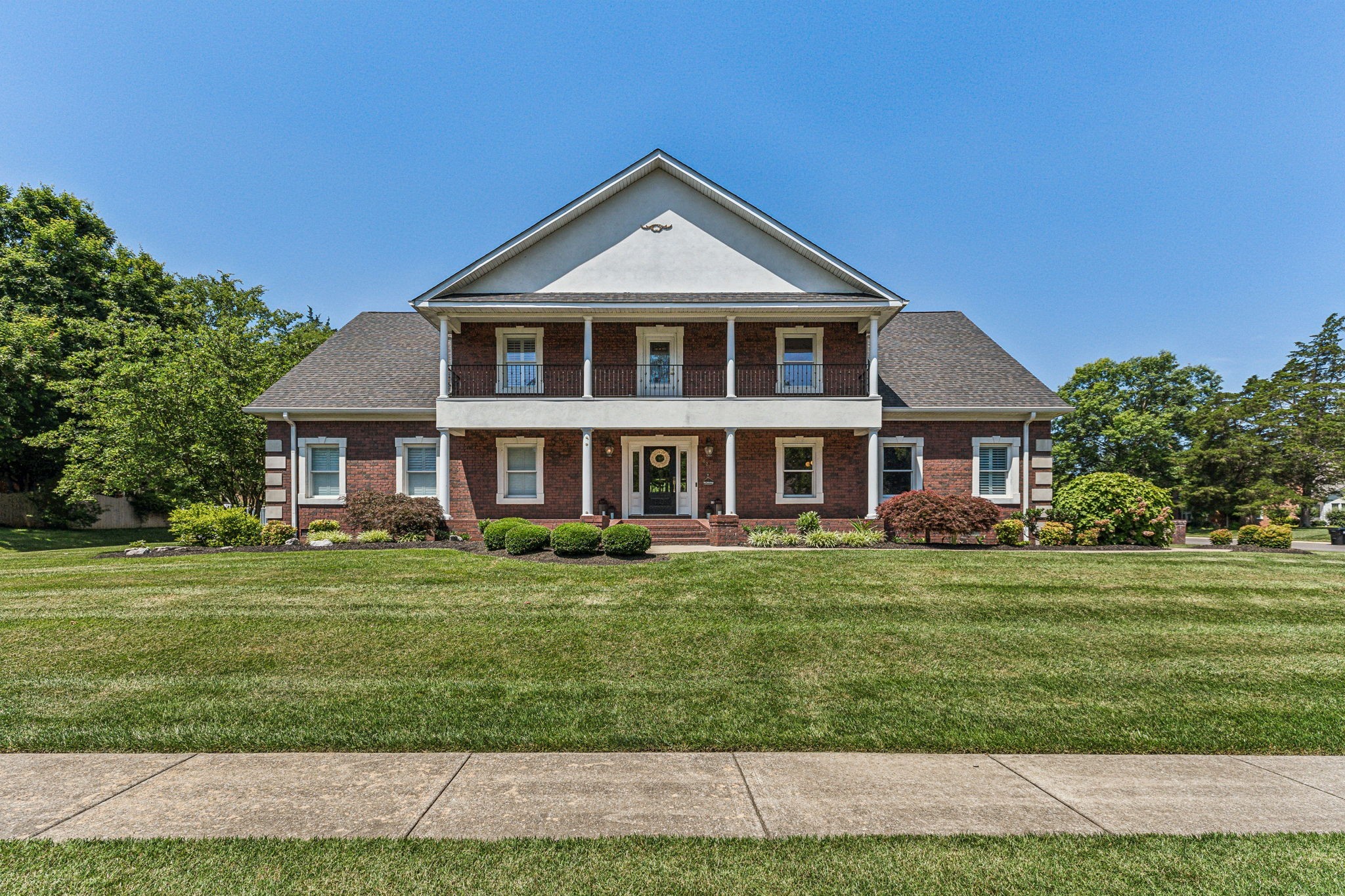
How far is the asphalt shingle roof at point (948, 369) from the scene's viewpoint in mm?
18391

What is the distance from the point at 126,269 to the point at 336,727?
32.4 m

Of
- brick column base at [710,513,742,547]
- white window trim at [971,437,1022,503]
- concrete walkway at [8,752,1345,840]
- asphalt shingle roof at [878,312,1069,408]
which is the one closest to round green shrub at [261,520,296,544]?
brick column base at [710,513,742,547]

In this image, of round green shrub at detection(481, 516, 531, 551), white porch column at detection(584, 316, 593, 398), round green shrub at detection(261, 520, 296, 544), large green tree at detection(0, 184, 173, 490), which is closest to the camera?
round green shrub at detection(481, 516, 531, 551)

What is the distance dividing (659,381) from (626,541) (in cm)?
724

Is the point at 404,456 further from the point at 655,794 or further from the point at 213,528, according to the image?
the point at 655,794

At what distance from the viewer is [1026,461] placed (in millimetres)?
18266

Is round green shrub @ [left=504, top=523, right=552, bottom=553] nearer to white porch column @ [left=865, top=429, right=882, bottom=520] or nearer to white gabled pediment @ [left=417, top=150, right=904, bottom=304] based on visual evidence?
white gabled pediment @ [left=417, top=150, right=904, bottom=304]

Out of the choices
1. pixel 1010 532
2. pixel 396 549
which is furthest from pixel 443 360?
pixel 1010 532

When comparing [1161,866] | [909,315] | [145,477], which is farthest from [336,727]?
[909,315]

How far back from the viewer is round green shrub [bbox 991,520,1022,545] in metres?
16.0

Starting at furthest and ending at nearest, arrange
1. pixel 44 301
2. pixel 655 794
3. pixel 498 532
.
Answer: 1. pixel 44 301
2. pixel 498 532
3. pixel 655 794

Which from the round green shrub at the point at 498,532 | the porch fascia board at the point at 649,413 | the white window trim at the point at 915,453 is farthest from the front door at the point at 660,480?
the white window trim at the point at 915,453

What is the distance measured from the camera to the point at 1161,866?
3363 millimetres

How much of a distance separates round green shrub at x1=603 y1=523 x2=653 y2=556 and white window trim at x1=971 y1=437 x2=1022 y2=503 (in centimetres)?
1090
